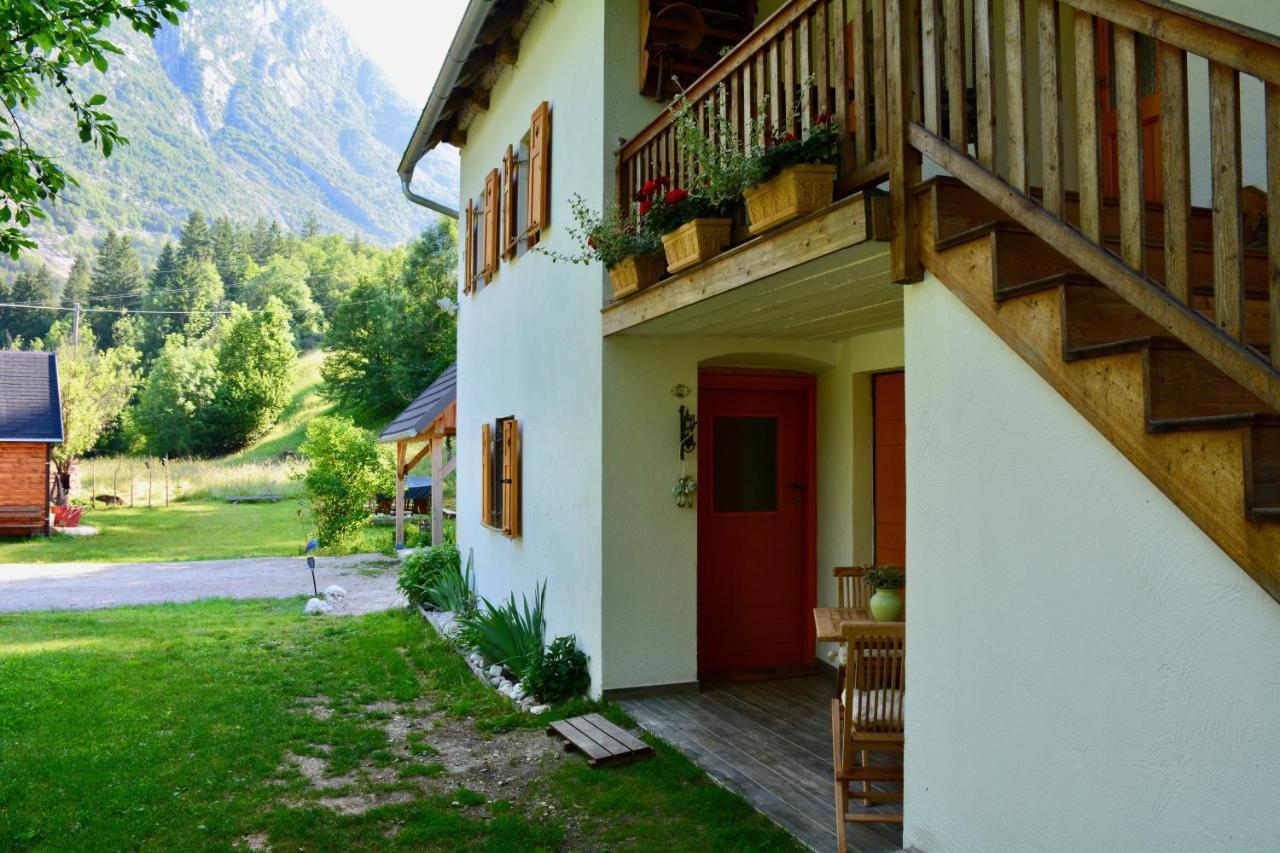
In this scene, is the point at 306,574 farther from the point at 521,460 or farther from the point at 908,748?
the point at 908,748

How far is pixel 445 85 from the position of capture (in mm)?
8969

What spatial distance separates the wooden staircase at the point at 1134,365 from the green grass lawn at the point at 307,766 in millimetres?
2484

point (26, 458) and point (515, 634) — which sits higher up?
point (26, 458)

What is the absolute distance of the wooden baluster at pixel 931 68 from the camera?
307 cm

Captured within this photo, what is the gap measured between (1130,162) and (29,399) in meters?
26.4

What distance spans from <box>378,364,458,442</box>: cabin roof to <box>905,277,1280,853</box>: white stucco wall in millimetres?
11082

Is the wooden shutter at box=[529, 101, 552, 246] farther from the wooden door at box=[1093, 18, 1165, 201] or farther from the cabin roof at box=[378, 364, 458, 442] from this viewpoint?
the cabin roof at box=[378, 364, 458, 442]

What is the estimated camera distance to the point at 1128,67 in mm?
2342

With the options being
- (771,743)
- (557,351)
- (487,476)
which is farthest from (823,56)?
(487,476)

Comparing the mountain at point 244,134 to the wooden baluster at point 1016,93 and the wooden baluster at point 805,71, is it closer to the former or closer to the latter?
the wooden baluster at point 805,71

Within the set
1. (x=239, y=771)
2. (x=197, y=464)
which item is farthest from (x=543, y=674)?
(x=197, y=464)

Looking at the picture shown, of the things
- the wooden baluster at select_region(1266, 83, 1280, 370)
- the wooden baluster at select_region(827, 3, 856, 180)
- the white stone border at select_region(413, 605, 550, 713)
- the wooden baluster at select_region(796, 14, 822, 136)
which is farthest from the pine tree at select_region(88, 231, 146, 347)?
the wooden baluster at select_region(1266, 83, 1280, 370)

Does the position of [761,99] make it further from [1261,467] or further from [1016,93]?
[1261,467]

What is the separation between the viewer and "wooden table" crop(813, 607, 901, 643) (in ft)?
15.3
